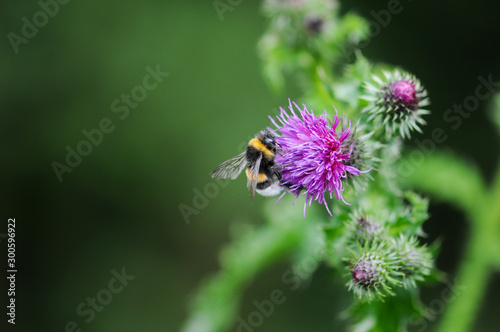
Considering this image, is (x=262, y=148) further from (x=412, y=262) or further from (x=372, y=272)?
(x=412, y=262)

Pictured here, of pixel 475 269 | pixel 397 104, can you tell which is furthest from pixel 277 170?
pixel 475 269

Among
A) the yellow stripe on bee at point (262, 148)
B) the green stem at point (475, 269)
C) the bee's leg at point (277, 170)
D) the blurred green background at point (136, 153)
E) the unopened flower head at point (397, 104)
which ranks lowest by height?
the green stem at point (475, 269)

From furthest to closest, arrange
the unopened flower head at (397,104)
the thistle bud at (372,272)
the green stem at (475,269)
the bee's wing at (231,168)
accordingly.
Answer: the green stem at (475,269) → the bee's wing at (231,168) → the unopened flower head at (397,104) → the thistle bud at (372,272)

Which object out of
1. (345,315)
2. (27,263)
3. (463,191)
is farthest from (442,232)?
(27,263)

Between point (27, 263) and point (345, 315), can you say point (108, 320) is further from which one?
point (345, 315)

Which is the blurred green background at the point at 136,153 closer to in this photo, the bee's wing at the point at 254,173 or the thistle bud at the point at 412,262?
the bee's wing at the point at 254,173

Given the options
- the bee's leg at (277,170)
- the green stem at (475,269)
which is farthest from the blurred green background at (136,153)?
the bee's leg at (277,170)

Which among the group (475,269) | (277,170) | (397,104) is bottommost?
(475,269)
